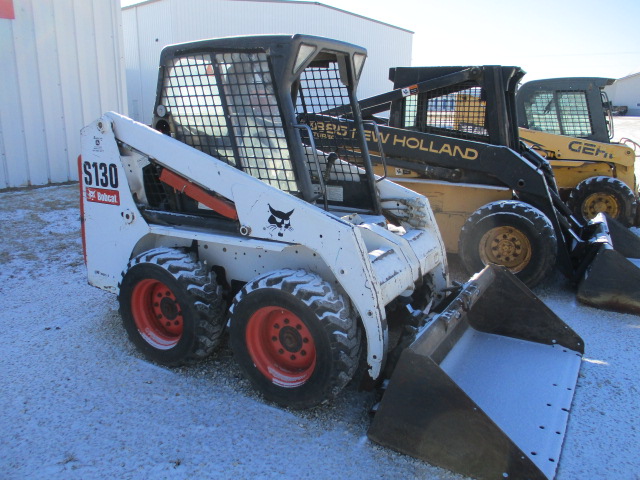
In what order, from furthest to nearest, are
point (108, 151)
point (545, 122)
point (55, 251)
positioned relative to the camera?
point (545, 122) → point (55, 251) → point (108, 151)

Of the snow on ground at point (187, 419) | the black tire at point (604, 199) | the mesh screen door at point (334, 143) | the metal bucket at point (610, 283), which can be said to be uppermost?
the mesh screen door at point (334, 143)

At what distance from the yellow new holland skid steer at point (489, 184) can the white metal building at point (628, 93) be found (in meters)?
44.7

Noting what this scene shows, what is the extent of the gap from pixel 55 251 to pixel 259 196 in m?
3.97

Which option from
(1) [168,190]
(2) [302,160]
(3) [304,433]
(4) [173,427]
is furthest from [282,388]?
(1) [168,190]

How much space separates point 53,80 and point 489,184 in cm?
740

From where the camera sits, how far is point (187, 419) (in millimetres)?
2895

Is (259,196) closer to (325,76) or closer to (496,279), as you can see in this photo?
(325,76)

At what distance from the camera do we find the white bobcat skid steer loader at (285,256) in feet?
9.02

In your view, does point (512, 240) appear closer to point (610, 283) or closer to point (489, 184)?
point (489, 184)

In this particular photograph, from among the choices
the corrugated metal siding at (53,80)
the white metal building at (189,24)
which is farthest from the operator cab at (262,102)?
the white metal building at (189,24)

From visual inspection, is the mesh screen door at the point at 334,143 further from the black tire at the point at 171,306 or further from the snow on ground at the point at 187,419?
the snow on ground at the point at 187,419

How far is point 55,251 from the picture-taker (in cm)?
592

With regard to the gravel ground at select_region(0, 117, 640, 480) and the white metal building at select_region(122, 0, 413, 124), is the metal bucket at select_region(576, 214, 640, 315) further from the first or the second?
the white metal building at select_region(122, 0, 413, 124)

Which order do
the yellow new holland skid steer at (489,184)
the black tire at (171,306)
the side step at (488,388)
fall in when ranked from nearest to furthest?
1. the side step at (488,388)
2. the black tire at (171,306)
3. the yellow new holland skid steer at (489,184)
